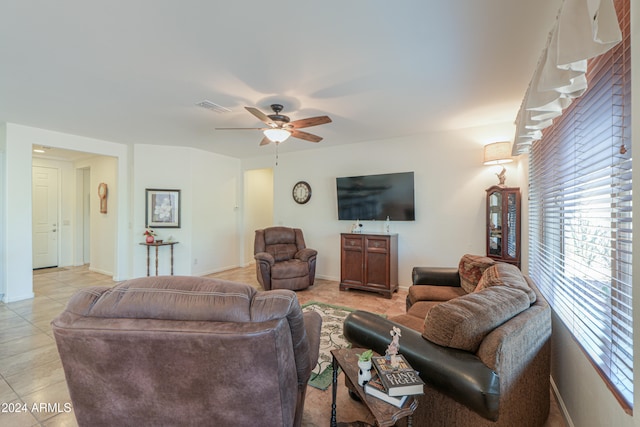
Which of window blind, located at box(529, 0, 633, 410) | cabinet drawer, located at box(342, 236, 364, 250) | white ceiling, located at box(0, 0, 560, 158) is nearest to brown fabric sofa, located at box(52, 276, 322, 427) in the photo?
window blind, located at box(529, 0, 633, 410)

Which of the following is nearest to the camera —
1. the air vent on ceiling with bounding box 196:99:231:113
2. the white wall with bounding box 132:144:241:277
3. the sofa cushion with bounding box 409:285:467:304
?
the sofa cushion with bounding box 409:285:467:304

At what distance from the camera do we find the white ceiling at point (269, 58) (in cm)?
164

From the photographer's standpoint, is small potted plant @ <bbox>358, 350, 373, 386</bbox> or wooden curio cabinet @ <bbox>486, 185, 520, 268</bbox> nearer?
small potted plant @ <bbox>358, 350, 373, 386</bbox>

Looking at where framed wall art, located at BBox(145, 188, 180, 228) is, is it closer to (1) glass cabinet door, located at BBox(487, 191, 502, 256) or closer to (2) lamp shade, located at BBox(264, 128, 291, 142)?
(2) lamp shade, located at BBox(264, 128, 291, 142)

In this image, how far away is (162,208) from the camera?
5.04m

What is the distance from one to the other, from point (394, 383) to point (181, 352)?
0.85 m

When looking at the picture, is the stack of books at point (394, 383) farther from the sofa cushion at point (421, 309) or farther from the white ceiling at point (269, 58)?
the white ceiling at point (269, 58)

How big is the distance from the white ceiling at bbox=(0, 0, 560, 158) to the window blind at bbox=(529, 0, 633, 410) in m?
0.67

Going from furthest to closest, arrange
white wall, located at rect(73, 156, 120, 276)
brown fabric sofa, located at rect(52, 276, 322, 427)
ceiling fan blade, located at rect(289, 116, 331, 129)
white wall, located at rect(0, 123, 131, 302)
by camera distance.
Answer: white wall, located at rect(73, 156, 120, 276)
white wall, located at rect(0, 123, 131, 302)
ceiling fan blade, located at rect(289, 116, 331, 129)
brown fabric sofa, located at rect(52, 276, 322, 427)

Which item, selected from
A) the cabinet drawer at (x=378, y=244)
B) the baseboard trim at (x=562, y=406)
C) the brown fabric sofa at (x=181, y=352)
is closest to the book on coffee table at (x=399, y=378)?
the brown fabric sofa at (x=181, y=352)

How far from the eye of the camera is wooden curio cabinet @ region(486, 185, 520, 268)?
10.9 ft

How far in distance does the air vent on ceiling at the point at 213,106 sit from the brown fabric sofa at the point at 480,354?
8.59ft

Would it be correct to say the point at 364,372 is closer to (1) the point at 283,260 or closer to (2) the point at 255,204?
(1) the point at 283,260

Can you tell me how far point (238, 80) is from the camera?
2.44 metres
